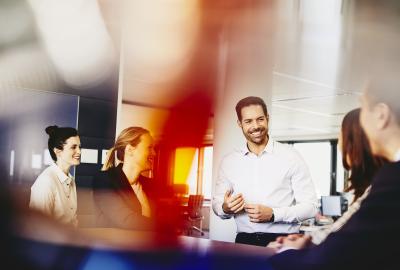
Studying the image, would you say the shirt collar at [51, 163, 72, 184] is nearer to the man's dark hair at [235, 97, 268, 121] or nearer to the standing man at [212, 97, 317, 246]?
the standing man at [212, 97, 317, 246]

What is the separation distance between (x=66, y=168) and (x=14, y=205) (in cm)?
23

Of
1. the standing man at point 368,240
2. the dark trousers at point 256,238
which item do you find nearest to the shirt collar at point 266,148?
the dark trousers at point 256,238

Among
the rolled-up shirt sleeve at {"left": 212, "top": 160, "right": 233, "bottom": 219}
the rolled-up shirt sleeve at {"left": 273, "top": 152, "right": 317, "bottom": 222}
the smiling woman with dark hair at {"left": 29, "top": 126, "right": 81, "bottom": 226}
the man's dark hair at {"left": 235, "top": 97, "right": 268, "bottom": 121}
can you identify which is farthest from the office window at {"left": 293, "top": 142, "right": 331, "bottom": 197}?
the smiling woman with dark hair at {"left": 29, "top": 126, "right": 81, "bottom": 226}

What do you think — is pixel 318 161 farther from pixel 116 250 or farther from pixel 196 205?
pixel 116 250

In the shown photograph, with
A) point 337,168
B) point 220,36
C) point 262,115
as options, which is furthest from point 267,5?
point 337,168

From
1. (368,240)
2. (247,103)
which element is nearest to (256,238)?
(247,103)

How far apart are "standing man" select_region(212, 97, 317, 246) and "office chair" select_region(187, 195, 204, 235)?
2.7 inches

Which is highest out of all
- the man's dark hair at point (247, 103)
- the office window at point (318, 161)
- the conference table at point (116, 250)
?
the man's dark hair at point (247, 103)

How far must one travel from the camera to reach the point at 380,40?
5.57 ft

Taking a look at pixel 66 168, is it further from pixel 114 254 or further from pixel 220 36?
pixel 220 36

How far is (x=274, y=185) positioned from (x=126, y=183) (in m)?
0.54

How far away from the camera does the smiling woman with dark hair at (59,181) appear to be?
6.49ft

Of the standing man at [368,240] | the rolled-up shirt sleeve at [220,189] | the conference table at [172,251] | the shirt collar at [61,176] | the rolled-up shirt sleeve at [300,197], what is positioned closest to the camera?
the standing man at [368,240]

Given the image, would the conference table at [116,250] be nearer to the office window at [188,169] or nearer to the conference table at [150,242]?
the conference table at [150,242]
